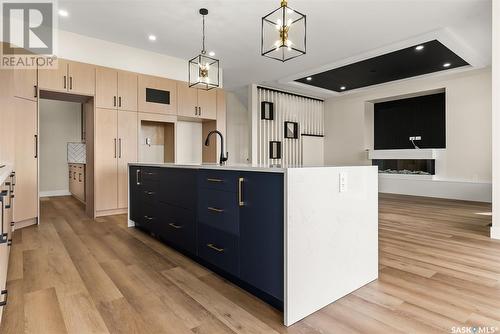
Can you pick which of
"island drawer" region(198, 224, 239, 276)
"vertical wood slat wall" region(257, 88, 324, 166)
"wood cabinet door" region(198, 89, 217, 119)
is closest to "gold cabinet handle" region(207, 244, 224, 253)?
"island drawer" region(198, 224, 239, 276)

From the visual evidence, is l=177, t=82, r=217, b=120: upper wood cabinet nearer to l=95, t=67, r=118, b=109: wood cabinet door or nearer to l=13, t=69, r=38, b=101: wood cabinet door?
l=95, t=67, r=118, b=109: wood cabinet door

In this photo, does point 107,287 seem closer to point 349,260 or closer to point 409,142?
point 349,260

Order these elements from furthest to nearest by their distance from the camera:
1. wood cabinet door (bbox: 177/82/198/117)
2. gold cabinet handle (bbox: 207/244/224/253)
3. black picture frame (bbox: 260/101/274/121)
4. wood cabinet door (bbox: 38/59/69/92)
Result: black picture frame (bbox: 260/101/274/121), wood cabinet door (bbox: 177/82/198/117), wood cabinet door (bbox: 38/59/69/92), gold cabinet handle (bbox: 207/244/224/253)

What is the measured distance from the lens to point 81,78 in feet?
13.8

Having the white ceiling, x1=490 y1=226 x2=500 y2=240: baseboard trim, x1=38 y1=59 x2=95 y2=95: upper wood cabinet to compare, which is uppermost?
the white ceiling

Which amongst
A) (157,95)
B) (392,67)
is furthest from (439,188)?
(157,95)

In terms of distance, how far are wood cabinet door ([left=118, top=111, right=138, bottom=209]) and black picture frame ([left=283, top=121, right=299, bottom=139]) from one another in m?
4.34

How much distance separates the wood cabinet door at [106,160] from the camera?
4344mm

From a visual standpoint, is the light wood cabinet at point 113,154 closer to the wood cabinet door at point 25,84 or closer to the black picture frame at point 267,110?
the wood cabinet door at point 25,84

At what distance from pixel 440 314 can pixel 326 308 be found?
25.0 inches

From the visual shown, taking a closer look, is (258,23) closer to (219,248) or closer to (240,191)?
(240,191)

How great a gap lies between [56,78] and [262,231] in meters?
4.05

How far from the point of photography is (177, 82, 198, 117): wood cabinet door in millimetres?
5223

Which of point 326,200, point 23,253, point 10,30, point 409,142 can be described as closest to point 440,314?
point 326,200
